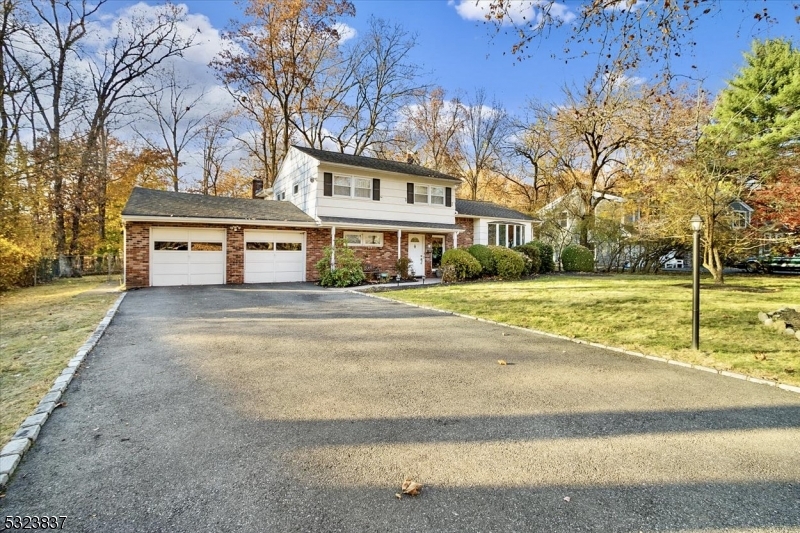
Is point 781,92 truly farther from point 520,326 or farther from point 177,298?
point 177,298

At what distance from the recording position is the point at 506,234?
23.6m

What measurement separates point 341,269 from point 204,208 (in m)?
6.00

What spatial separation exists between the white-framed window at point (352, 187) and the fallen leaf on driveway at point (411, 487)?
15.7m

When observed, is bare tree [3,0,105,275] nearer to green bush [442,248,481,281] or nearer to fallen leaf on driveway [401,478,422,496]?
green bush [442,248,481,281]

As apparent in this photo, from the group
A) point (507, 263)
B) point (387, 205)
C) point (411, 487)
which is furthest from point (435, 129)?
point (411, 487)

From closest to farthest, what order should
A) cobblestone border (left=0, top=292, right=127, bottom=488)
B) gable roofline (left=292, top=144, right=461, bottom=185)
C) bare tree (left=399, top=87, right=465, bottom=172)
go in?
cobblestone border (left=0, top=292, right=127, bottom=488), gable roofline (left=292, top=144, right=461, bottom=185), bare tree (left=399, top=87, right=465, bottom=172)

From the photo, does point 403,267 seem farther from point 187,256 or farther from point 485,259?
point 187,256

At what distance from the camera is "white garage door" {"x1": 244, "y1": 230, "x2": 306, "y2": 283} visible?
15953mm

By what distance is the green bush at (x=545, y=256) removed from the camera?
69.5 ft

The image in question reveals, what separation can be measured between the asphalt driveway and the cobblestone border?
0.07 meters

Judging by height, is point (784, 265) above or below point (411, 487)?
above

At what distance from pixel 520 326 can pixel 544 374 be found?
9.45ft

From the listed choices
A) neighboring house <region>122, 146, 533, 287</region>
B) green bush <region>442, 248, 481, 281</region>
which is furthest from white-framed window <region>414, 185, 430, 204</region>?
green bush <region>442, 248, 481, 281</region>

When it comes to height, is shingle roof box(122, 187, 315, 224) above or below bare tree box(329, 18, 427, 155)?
below
